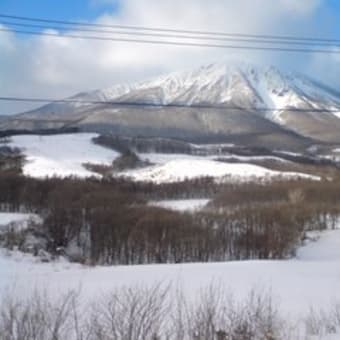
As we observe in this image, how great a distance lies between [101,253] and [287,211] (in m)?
18.2

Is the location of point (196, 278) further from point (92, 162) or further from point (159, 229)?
point (92, 162)

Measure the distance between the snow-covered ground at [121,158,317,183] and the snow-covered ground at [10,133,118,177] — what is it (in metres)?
9.56

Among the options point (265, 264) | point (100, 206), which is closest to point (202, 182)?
point (100, 206)

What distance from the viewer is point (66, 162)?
97062mm

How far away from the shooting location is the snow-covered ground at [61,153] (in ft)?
277

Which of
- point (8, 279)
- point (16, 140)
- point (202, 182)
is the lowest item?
point (8, 279)

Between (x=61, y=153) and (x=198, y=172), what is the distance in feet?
94.6

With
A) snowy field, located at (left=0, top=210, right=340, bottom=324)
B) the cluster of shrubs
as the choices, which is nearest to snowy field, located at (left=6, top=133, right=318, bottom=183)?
the cluster of shrubs

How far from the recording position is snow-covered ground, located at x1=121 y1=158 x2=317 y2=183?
291ft

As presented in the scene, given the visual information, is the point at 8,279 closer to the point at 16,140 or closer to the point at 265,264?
the point at 265,264

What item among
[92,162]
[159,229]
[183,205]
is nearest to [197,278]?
[159,229]

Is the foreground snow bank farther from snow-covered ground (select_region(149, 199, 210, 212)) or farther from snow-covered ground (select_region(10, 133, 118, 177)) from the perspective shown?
snow-covered ground (select_region(10, 133, 118, 177))

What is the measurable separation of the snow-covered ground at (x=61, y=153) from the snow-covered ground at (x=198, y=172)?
9563 mm

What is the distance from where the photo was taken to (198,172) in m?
94.4
